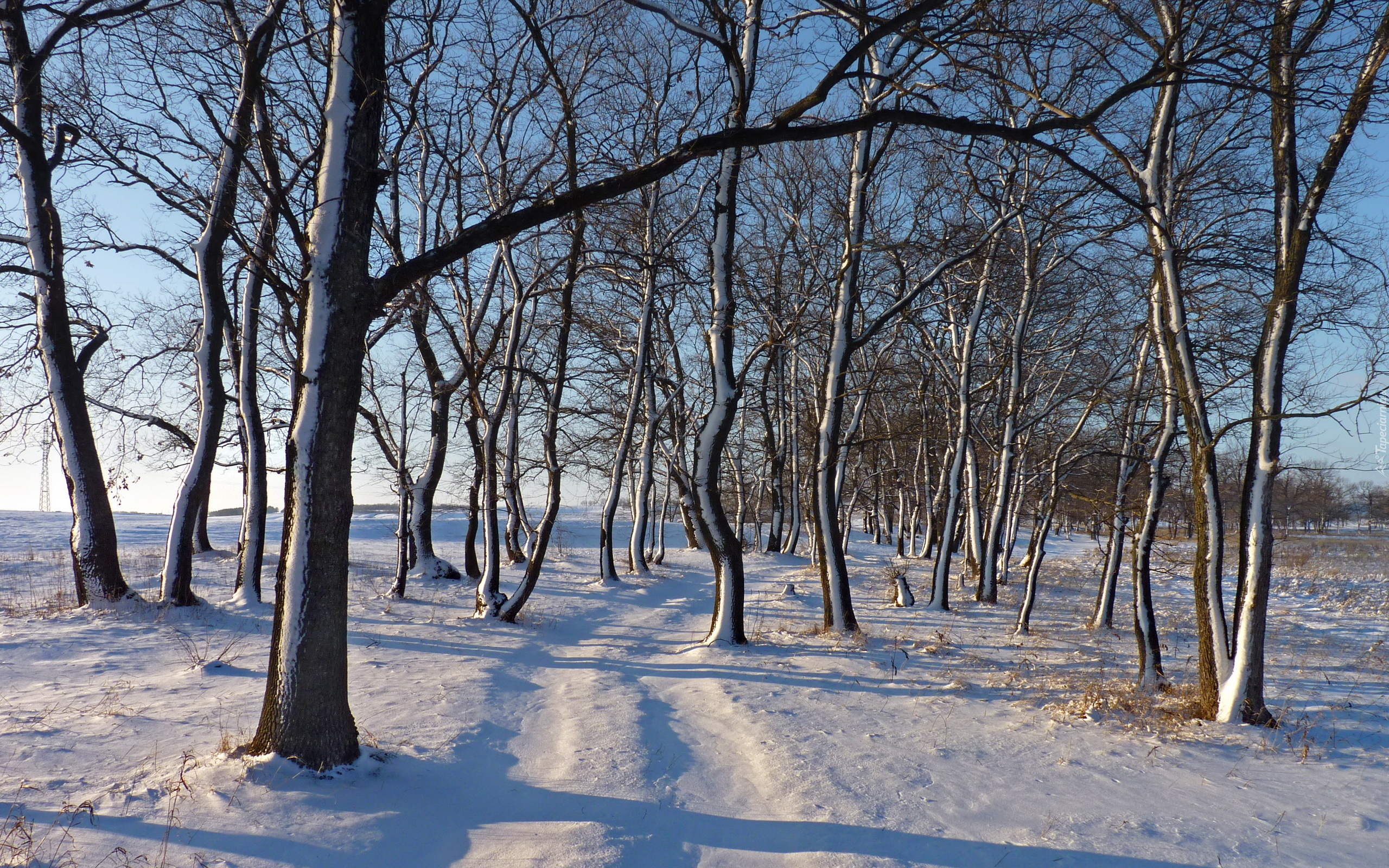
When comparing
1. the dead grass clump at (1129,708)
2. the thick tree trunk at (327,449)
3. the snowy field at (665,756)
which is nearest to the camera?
the snowy field at (665,756)

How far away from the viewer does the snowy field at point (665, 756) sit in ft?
12.6

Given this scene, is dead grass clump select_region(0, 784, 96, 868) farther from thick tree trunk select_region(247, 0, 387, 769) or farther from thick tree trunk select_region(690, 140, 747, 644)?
thick tree trunk select_region(690, 140, 747, 644)

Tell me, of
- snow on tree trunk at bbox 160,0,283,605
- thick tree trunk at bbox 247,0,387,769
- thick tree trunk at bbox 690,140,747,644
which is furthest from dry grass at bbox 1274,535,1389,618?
snow on tree trunk at bbox 160,0,283,605

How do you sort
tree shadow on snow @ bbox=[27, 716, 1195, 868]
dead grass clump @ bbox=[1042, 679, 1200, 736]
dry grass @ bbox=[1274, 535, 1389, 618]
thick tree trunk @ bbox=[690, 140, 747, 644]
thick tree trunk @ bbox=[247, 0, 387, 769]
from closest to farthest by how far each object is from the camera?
tree shadow on snow @ bbox=[27, 716, 1195, 868]
thick tree trunk @ bbox=[247, 0, 387, 769]
dead grass clump @ bbox=[1042, 679, 1200, 736]
thick tree trunk @ bbox=[690, 140, 747, 644]
dry grass @ bbox=[1274, 535, 1389, 618]

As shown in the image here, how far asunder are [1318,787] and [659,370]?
16.5m

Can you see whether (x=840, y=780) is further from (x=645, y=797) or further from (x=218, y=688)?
(x=218, y=688)

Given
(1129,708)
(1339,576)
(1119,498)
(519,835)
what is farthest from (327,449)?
(1339,576)

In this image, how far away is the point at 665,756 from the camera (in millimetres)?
5332

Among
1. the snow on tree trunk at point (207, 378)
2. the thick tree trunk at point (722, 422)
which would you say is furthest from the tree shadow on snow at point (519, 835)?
the snow on tree trunk at point (207, 378)

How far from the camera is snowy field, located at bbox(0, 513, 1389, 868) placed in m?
3.83

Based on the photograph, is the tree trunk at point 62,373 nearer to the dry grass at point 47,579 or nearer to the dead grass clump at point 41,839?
the dry grass at point 47,579

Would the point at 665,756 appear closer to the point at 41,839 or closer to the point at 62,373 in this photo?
the point at 41,839

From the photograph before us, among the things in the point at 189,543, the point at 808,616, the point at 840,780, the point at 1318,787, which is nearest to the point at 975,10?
the point at 840,780

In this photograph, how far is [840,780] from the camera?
4914mm
